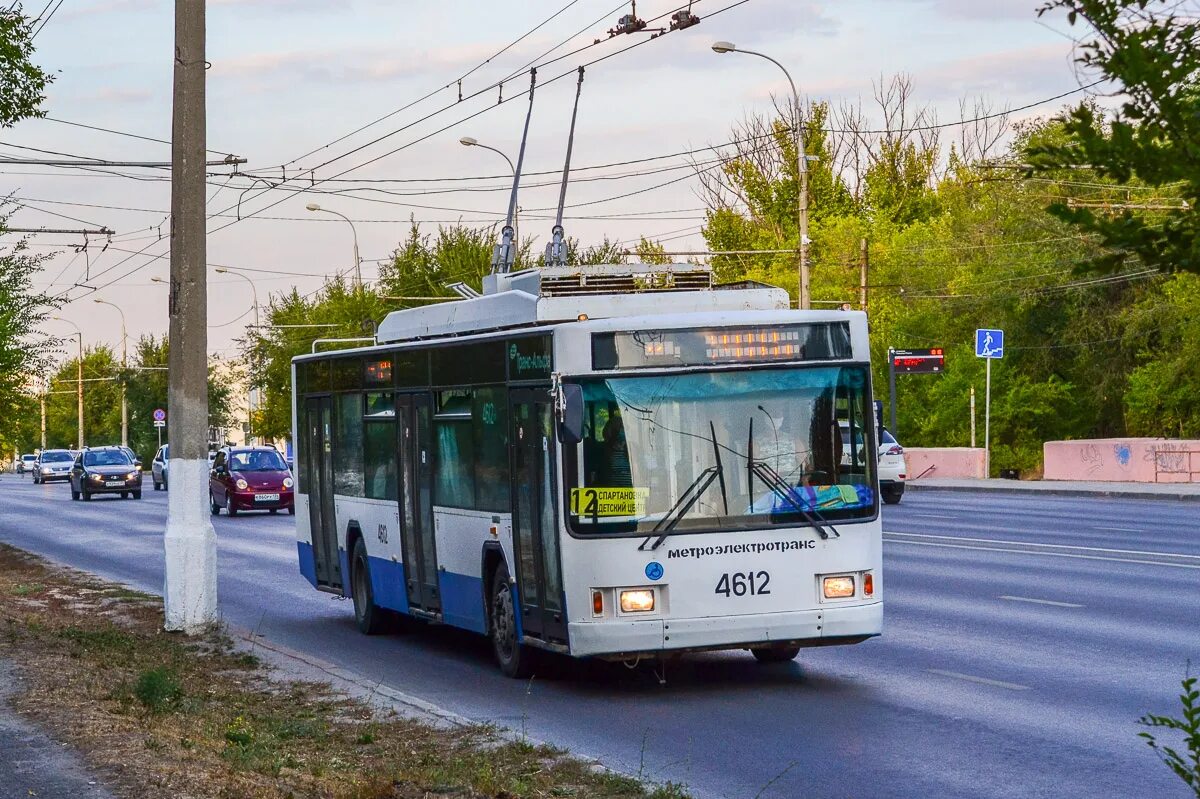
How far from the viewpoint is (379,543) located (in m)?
15.6

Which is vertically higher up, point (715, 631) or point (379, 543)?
point (379, 543)

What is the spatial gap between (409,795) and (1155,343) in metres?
53.5

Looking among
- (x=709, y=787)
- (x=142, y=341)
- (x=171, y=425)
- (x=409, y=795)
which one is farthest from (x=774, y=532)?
(x=142, y=341)

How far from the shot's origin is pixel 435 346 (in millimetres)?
14305

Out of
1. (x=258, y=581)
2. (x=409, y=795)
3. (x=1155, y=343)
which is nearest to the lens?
(x=409, y=795)

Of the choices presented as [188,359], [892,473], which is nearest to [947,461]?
[892,473]

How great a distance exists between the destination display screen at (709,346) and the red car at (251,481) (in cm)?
3008

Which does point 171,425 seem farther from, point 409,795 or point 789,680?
point 409,795

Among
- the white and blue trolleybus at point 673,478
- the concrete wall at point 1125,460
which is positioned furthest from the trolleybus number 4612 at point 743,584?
the concrete wall at point 1125,460

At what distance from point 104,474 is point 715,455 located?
46690mm

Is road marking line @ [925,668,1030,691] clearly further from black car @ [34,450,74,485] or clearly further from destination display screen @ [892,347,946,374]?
black car @ [34,450,74,485]

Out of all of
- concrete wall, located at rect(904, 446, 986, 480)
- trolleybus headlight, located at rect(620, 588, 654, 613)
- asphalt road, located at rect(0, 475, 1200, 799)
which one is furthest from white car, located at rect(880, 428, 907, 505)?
trolleybus headlight, located at rect(620, 588, 654, 613)

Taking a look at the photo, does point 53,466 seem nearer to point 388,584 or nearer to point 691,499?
point 388,584

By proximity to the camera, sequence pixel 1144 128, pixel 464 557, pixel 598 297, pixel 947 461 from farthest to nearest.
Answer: pixel 947 461, pixel 464 557, pixel 598 297, pixel 1144 128
